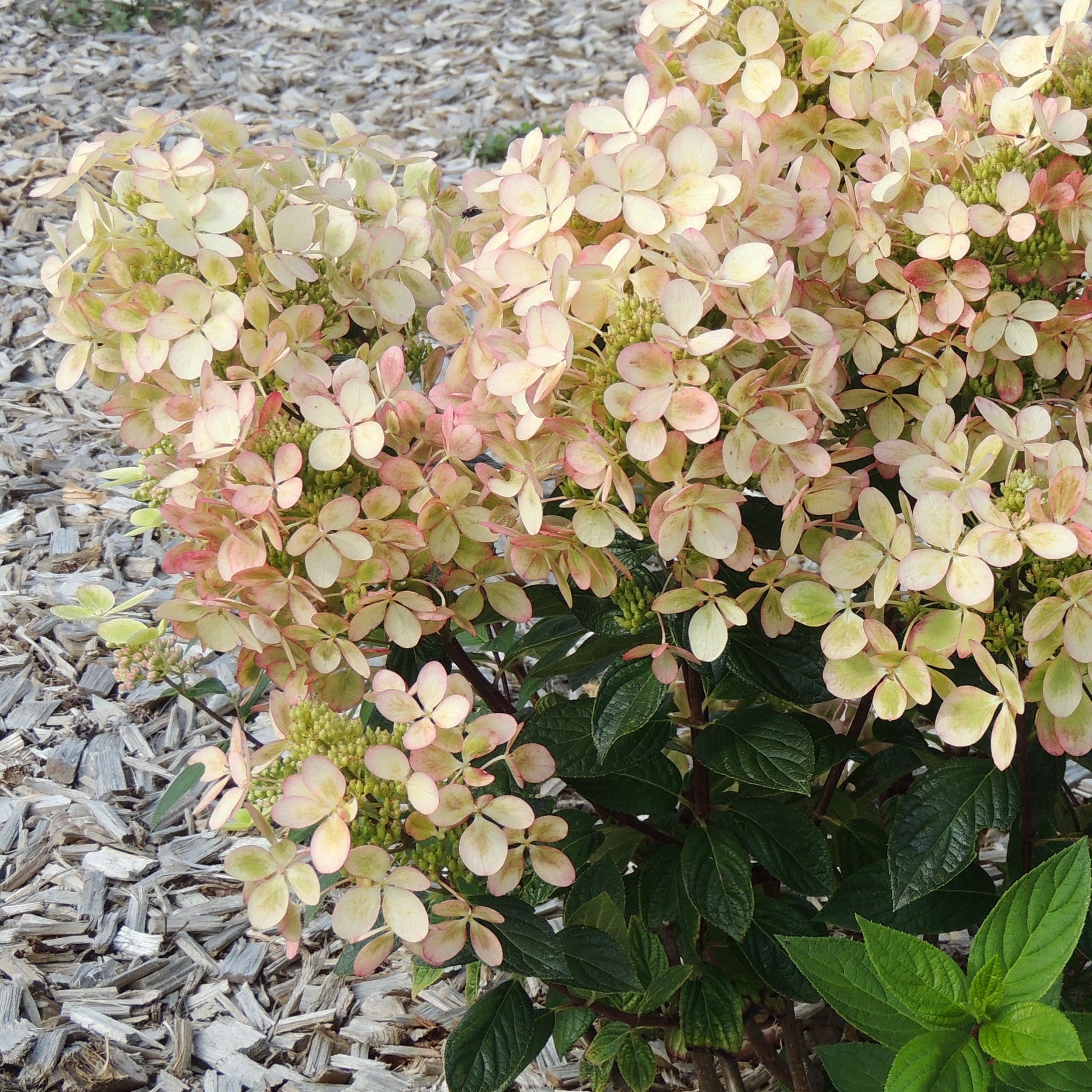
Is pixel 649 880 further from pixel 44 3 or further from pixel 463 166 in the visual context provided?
pixel 44 3

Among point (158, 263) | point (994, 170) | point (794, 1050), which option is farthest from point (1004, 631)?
point (158, 263)

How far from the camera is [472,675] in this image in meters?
1.19

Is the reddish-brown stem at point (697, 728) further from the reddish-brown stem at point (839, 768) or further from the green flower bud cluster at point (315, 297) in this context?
the green flower bud cluster at point (315, 297)

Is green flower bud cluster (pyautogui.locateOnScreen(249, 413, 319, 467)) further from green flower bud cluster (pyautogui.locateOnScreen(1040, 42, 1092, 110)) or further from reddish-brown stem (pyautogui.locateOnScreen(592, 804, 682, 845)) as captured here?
green flower bud cluster (pyautogui.locateOnScreen(1040, 42, 1092, 110))

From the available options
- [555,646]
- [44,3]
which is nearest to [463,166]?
[44,3]

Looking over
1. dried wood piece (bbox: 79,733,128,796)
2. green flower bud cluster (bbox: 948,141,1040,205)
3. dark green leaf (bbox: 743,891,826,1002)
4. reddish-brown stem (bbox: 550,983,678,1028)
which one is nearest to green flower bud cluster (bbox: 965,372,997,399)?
green flower bud cluster (bbox: 948,141,1040,205)

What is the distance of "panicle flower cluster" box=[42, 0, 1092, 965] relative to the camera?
898 mm

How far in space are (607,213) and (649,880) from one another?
28.2 inches

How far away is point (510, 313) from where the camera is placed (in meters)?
1.06

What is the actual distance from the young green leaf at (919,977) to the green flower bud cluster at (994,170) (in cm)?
64

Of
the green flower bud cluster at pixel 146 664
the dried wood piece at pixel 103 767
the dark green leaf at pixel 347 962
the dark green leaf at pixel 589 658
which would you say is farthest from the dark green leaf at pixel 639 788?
the dried wood piece at pixel 103 767

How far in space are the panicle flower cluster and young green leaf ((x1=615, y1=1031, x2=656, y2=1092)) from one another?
0.46 meters

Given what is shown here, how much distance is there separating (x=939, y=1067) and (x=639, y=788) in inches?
17.3

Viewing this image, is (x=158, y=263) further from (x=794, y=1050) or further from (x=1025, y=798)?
(x=794, y=1050)
